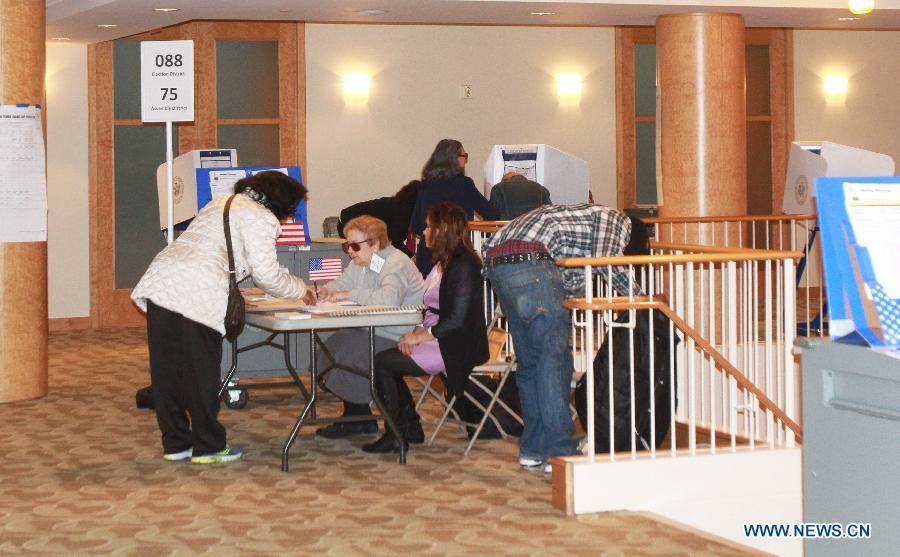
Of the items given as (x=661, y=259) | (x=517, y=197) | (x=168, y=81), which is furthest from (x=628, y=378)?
(x=168, y=81)

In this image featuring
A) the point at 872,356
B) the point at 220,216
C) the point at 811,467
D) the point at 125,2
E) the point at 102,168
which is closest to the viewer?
the point at 872,356

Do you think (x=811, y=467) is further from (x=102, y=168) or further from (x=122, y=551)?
(x=102, y=168)

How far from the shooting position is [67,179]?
11945 millimetres

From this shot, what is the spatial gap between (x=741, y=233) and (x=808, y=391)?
7.32 metres

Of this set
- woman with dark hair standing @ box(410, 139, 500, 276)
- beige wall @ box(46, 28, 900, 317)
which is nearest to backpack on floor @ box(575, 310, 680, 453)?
woman with dark hair standing @ box(410, 139, 500, 276)

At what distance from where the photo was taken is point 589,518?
195 inches

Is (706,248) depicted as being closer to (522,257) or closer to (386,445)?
(522,257)

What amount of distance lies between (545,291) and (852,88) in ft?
32.0

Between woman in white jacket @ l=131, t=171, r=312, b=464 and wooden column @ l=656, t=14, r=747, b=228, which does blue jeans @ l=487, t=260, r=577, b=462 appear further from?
wooden column @ l=656, t=14, r=747, b=228

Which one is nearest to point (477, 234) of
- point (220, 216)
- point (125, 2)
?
point (220, 216)

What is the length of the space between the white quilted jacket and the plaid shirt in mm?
1092

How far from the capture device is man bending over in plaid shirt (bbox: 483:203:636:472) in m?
5.57

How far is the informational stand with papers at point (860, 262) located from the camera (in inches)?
99.2

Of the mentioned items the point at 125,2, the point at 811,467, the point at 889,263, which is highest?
the point at 125,2
